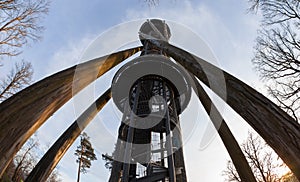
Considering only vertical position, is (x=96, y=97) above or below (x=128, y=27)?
below

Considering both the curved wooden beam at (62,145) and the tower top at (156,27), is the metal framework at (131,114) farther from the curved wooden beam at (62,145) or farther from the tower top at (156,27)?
the tower top at (156,27)

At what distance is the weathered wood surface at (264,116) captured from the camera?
1334mm

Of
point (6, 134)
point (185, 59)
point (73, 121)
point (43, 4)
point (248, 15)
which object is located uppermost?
point (43, 4)

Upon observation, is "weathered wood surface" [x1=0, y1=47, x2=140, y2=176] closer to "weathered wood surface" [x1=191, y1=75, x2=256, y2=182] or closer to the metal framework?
the metal framework

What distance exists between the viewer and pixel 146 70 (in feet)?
24.6

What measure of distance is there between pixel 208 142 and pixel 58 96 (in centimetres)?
600

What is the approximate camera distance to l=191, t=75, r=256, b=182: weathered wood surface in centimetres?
404

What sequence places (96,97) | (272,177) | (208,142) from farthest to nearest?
(272,177)
(208,142)
(96,97)

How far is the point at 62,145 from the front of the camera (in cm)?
393

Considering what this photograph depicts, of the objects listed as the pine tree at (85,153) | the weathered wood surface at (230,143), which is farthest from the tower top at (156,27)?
the pine tree at (85,153)

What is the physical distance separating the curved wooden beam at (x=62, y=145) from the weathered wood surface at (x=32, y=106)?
2.15m

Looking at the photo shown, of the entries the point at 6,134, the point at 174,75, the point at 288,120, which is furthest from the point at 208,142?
the point at 6,134

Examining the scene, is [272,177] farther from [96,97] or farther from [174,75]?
[96,97]

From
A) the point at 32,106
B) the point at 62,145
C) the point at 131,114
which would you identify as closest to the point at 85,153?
the point at 131,114
